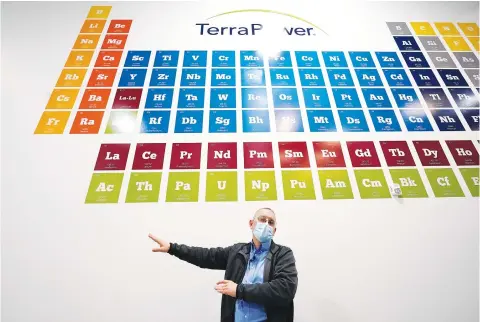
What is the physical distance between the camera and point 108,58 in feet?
10.9

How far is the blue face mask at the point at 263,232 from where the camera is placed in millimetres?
1671

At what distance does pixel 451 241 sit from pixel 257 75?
2216mm

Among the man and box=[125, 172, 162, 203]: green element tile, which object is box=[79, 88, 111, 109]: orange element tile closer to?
box=[125, 172, 162, 203]: green element tile

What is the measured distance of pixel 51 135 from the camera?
272cm

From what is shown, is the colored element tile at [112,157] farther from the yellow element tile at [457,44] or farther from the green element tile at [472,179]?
the yellow element tile at [457,44]

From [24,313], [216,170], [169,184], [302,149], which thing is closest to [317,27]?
[302,149]

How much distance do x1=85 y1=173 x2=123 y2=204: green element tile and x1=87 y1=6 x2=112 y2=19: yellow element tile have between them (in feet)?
7.68

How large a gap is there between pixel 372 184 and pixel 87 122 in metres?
2.53

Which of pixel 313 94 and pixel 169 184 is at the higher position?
pixel 313 94

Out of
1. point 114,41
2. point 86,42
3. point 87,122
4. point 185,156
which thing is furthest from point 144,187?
point 86,42

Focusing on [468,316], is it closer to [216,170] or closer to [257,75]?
[216,170]

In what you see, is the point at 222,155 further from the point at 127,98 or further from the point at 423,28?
the point at 423,28

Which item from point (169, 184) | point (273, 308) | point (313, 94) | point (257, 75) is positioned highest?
point (257, 75)

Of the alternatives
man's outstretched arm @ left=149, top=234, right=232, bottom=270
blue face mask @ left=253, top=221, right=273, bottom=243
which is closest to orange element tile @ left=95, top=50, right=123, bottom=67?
man's outstretched arm @ left=149, top=234, right=232, bottom=270
